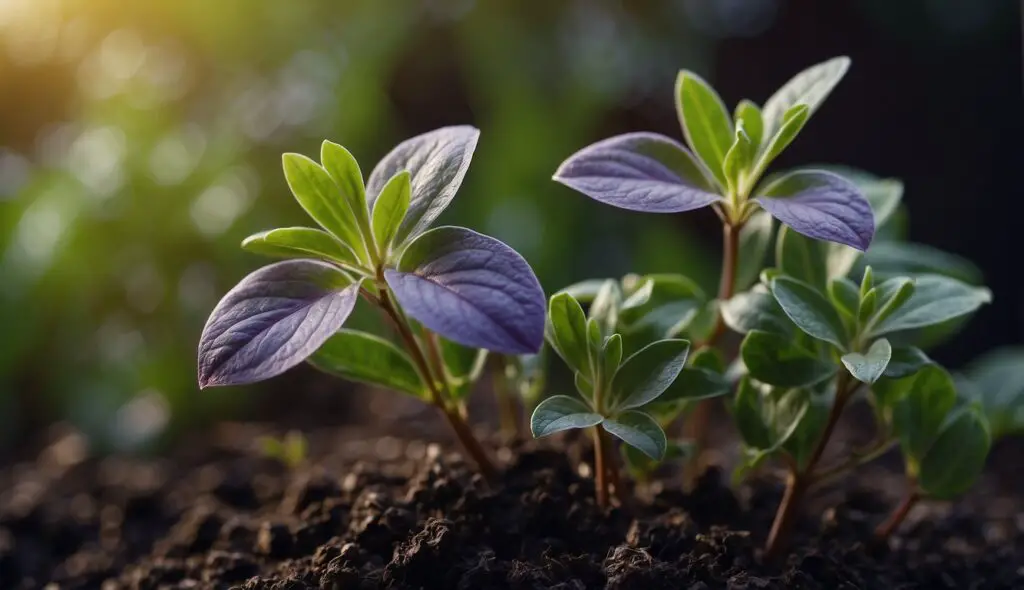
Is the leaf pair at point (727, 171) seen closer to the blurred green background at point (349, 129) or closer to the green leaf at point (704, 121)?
the green leaf at point (704, 121)

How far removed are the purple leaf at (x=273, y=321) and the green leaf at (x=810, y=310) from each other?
0.35m

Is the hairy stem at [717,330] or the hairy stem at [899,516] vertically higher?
the hairy stem at [717,330]

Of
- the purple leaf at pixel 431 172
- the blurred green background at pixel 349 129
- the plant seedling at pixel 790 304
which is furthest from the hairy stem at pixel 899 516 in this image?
the blurred green background at pixel 349 129

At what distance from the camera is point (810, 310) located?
84cm

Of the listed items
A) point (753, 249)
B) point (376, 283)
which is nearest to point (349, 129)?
point (753, 249)

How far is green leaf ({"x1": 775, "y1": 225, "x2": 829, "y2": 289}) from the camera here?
958 mm

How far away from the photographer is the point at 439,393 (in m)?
0.91

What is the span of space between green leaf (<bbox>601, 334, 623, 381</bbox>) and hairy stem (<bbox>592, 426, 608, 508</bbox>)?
2.5 inches

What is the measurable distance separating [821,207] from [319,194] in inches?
16.3

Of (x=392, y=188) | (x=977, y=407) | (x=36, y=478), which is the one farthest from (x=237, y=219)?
(x=977, y=407)

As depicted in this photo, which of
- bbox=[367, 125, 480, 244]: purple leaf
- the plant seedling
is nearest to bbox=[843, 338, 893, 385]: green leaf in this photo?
the plant seedling

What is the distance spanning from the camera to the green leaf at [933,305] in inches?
33.3

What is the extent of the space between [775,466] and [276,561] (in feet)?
2.21

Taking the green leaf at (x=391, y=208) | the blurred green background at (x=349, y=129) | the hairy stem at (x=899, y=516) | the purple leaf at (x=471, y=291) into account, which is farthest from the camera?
the blurred green background at (x=349, y=129)
